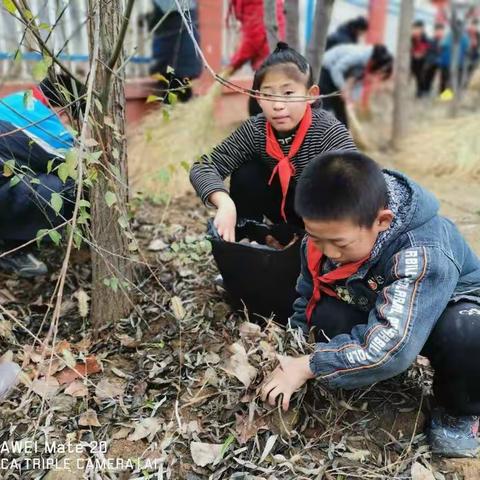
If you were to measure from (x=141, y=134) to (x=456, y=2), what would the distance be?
13.0 feet

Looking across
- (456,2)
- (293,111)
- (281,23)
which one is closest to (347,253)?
(293,111)

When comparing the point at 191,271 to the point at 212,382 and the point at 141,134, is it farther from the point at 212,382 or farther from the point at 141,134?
the point at 141,134

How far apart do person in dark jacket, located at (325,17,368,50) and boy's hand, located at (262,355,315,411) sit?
18.5 feet

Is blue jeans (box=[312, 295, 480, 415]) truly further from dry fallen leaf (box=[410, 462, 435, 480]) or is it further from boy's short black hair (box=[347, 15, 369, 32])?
boy's short black hair (box=[347, 15, 369, 32])

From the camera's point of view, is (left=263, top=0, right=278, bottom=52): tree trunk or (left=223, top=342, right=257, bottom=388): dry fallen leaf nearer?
(left=223, top=342, right=257, bottom=388): dry fallen leaf

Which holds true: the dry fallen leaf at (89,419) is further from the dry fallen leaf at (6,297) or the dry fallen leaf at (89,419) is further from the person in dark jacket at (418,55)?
the person in dark jacket at (418,55)

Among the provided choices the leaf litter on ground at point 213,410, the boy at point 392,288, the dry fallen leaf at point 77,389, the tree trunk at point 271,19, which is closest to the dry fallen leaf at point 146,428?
the leaf litter on ground at point 213,410

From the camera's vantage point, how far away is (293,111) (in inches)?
75.0

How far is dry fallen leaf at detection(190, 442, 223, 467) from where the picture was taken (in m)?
1.44

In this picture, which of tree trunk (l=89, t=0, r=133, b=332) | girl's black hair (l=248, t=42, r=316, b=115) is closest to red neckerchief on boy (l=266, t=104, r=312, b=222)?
girl's black hair (l=248, t=42, r=316, b=115)

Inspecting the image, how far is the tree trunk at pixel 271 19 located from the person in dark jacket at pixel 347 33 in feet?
13.1

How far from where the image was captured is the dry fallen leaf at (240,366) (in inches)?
60.4

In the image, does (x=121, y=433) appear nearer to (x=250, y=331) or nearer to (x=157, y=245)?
(x=250, y=331)

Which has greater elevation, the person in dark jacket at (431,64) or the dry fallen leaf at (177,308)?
the person in dark jacket at (431,64)
